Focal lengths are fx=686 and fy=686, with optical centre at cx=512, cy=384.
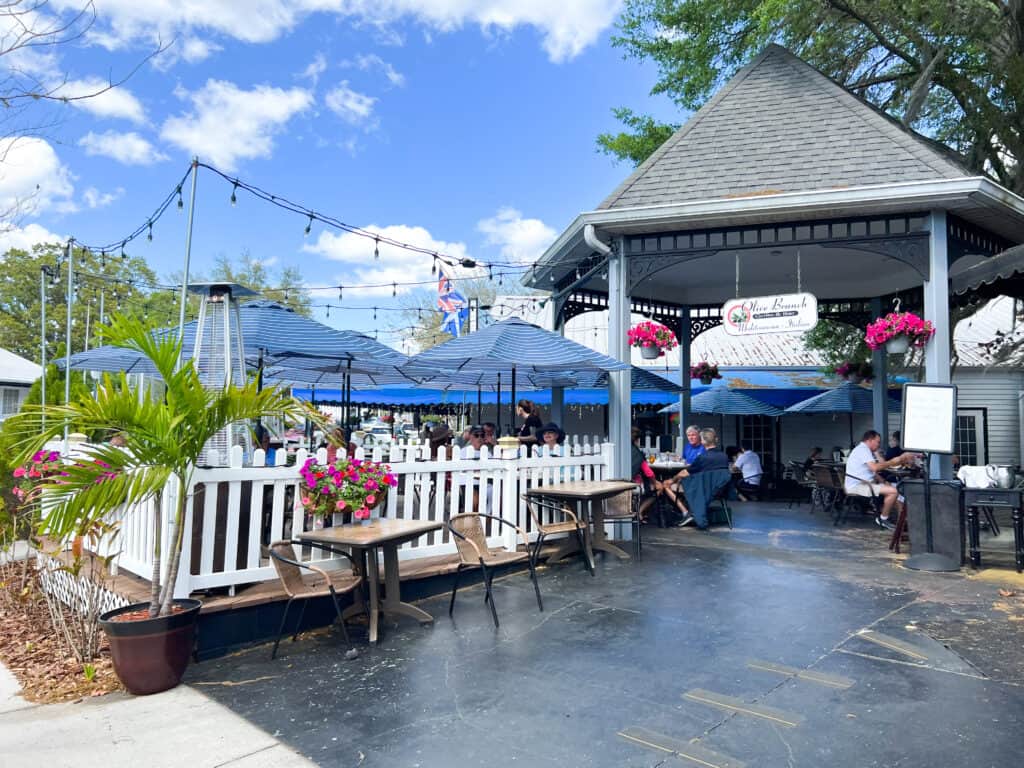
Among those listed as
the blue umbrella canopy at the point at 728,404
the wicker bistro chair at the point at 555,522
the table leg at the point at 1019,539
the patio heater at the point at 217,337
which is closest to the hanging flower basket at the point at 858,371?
the blue umbrella canopy at the point at 728,404

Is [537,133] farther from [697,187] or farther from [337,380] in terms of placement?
[697,187]

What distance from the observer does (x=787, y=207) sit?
761cm

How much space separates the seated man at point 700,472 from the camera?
893cm

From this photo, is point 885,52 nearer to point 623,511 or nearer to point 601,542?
point 623,511

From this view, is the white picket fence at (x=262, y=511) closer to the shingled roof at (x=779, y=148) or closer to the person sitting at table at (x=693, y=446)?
the person sitting at table at (x=693, y=446)

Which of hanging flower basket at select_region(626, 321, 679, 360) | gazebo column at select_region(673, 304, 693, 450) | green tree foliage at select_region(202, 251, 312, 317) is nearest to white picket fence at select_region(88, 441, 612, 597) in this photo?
hanging flower basket at select_region(626, 321, 679, 360)

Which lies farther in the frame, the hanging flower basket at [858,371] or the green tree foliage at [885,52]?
the hanging flower basket at [858,371]

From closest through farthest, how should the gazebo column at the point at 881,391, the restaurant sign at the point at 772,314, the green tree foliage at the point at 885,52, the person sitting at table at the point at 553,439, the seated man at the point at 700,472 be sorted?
the person sitting at table at the point at 553,439, the restaurant sign at the point at 772,314, the seated man at the point at 700,472, the green tree foliage at the point at 885,52, the gazebo column at the point at 881,391

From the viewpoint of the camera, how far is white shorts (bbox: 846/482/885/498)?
28.9 ft

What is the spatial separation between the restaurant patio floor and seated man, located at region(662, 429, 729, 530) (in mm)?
2814

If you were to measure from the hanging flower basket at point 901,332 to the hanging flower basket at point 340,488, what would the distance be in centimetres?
600

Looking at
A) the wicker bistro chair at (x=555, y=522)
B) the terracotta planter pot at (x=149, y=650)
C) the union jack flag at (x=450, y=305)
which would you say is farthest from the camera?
the union jack flag at (x=450, y=305)

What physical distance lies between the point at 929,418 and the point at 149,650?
6.94 metres

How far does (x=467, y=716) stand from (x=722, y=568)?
3.91 meters
